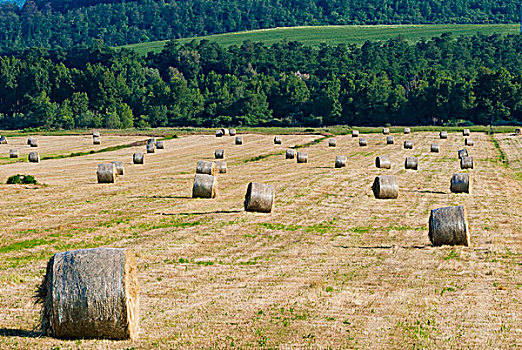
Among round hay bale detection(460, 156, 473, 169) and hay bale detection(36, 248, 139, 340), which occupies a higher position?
hay bale detection(36, 248, 139, 340)

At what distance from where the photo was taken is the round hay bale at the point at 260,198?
27.0 meters

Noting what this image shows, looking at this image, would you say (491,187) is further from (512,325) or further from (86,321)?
(86,321)

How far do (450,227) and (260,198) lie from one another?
8325 millimetres

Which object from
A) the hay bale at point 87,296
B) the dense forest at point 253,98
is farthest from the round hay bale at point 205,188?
the dense forest at point 253,98

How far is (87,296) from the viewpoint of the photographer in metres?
11.2

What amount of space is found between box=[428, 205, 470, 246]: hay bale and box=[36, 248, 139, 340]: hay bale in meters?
11.2

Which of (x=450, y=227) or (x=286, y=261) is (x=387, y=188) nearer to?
(x=450, y=227)

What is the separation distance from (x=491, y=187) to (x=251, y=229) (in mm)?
18627

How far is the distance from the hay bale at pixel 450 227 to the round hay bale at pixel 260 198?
7633mm

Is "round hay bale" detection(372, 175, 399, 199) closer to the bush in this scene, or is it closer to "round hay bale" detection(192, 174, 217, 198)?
"round hay bale" detection(192, 174, 217, 198)

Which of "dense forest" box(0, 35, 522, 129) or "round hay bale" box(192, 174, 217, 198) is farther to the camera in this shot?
"dense forest" box(0, 35, 522, 129)

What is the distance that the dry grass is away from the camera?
12992 millimetres

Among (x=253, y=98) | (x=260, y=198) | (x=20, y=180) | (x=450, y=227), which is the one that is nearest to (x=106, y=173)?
(x=20, y=180)

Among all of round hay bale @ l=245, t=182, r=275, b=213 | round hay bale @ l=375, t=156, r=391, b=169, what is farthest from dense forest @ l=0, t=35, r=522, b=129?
round hay bale @ l=245, t=182, r=275, b=213
